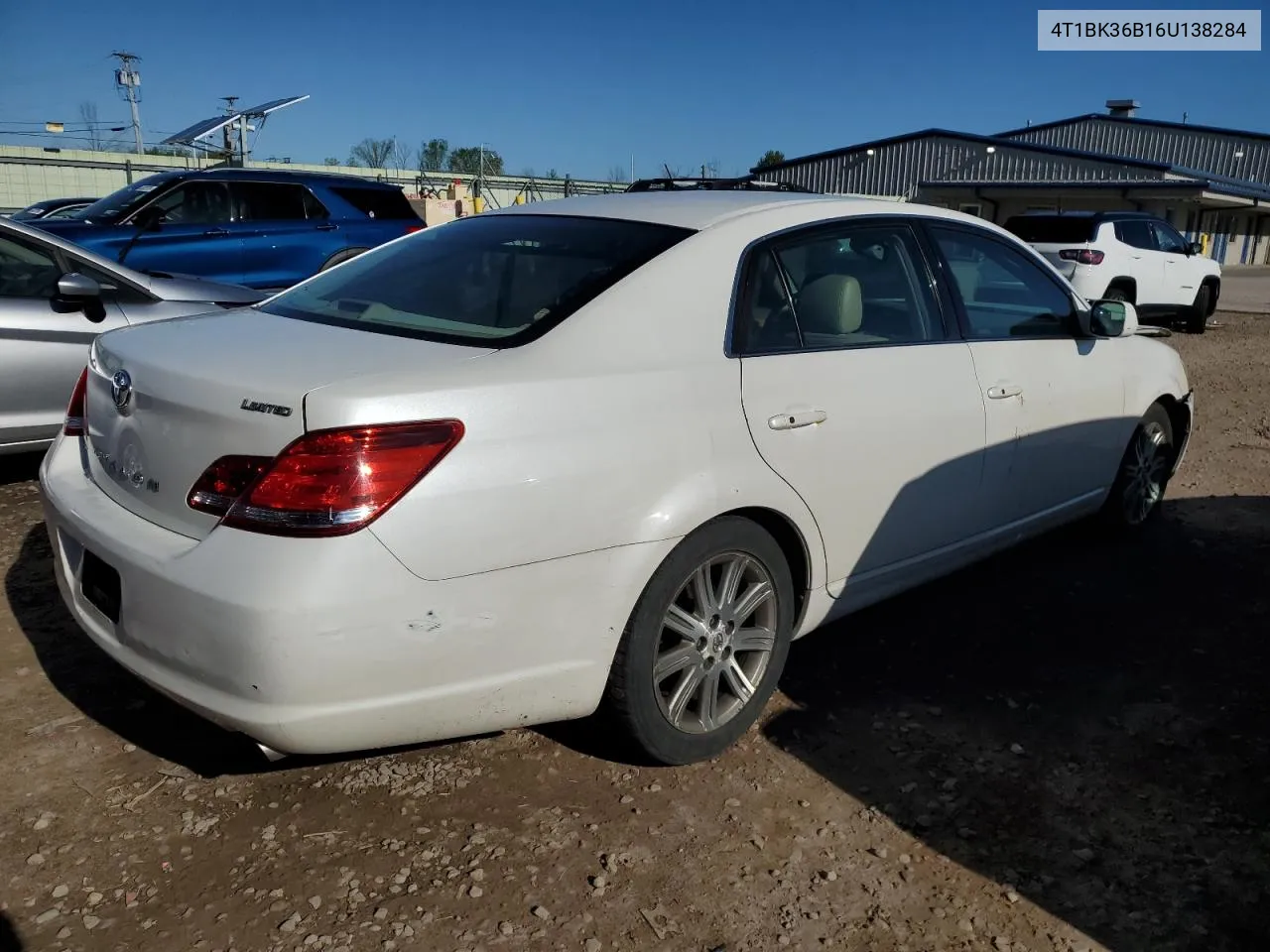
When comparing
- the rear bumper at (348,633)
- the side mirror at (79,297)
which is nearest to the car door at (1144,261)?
the side mirror at (79,297)

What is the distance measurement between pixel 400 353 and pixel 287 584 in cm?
64

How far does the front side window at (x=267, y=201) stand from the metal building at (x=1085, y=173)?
16.9 metres

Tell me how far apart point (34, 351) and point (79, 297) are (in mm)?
342

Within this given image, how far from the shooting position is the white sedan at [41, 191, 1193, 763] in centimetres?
225

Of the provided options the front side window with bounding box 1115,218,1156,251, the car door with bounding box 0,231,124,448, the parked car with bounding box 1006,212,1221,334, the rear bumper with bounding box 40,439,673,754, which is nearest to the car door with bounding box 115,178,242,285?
the car door with bounding box 0,231,124,448

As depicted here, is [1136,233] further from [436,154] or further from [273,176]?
[436,154]

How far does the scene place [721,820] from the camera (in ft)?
9.05

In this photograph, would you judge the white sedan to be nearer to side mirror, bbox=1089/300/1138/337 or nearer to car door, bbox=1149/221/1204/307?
side mirror, bbox=1089/300/1138/337

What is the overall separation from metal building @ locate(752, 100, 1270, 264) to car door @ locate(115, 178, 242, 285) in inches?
692

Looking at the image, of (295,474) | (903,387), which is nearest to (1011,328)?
(903,387)

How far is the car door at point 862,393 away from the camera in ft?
9.84

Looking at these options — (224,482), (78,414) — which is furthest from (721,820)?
(78,414)

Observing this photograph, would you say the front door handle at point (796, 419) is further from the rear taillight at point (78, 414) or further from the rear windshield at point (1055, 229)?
the rear windshield at point (1055, 229)

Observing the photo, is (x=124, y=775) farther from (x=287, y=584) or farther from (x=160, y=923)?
(x=287, y=584)
